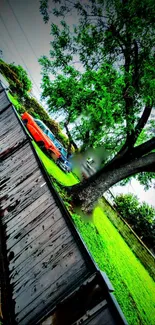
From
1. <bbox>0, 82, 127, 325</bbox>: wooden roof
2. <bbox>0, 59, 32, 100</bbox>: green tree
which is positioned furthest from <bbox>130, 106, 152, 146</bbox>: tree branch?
<bbox>0, 59, 32, 100</bbox>: green tree

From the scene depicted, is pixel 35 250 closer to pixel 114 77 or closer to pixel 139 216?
pixel 114 77

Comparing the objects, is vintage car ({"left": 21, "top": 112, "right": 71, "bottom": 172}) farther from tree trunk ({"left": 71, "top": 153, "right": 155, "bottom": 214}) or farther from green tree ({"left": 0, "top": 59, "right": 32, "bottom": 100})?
green tree ({"left": 0, "top": 59, "right": 32, "bottom": 100})

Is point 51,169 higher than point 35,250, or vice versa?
point 35,250

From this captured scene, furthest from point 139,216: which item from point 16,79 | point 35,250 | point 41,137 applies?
point 35,250

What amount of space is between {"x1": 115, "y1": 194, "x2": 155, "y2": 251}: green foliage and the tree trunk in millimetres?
10602


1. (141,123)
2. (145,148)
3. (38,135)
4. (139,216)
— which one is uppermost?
(38,135)

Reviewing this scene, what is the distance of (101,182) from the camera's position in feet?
19.7

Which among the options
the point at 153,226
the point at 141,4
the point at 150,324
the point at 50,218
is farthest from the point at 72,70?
the point at 153,226

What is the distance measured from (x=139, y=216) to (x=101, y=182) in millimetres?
11091

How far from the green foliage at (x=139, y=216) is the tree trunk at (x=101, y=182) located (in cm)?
1060

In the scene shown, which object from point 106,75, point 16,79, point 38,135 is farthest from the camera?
point 16,79

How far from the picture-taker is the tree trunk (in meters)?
5.78

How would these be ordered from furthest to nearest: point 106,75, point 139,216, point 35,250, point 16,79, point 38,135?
point 139,216
point 16,79
point 38,135
point 106,75
point 35,250

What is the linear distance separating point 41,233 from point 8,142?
7.04 ft
